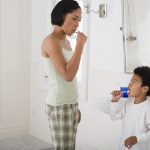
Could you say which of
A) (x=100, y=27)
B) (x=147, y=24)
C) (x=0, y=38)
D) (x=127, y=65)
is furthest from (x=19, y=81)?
(x=147, y=24)

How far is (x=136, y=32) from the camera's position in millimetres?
1953

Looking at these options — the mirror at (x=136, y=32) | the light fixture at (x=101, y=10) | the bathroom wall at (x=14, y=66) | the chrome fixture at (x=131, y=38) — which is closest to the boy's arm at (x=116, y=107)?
the mirror at (x=136, y=32)

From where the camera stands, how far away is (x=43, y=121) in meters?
3.18

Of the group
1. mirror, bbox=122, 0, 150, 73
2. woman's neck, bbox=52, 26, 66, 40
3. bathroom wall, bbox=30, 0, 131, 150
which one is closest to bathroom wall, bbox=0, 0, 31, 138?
bathroom wall, bbox=30, 0, 131, 150

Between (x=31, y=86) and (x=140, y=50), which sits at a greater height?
(x=140, y=50)

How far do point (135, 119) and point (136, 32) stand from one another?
68 cm

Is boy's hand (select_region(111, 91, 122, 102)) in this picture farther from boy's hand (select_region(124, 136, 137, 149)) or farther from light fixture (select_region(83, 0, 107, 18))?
light fixture (select_region(83, 0, 107, 18))

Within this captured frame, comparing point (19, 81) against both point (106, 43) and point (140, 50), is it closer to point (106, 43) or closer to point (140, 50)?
point (106, 43)

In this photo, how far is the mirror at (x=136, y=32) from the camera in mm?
1886

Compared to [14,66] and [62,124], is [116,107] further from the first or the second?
[14,66]

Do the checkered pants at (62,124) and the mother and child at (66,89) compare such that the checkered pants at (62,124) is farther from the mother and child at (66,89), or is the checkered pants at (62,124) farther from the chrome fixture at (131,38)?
the chrome fixture at (131,38)

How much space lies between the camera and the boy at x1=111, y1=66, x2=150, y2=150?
149cm

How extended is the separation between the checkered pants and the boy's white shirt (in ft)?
0.93

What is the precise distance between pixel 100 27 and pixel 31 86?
1.33m
